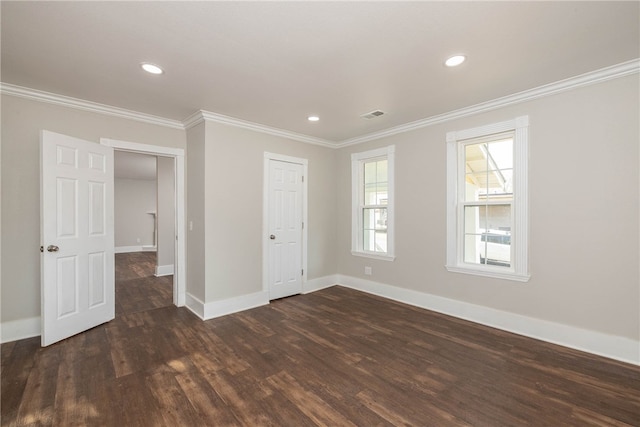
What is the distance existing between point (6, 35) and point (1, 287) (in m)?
2.44

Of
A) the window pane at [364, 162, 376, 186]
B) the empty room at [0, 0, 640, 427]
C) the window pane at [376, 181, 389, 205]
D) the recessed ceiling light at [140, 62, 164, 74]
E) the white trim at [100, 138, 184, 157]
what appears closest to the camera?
the empty room at [0, 0, 640, 427]

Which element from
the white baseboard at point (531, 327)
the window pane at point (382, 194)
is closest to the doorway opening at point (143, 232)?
the window pane at point (382, 194)

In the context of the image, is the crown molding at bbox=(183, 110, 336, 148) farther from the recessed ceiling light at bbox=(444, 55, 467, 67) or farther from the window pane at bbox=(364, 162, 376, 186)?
the recessed ceiling light at bbox=(444, 55, 467, 67)

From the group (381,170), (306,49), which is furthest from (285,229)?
(306,49)

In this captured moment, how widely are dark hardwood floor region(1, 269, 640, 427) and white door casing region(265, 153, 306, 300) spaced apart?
3.52ft

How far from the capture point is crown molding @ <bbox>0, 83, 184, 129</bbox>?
A: 9.59 ft

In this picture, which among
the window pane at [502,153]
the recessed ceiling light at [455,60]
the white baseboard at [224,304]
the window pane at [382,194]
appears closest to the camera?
the recessed ceiling light at [455,60]

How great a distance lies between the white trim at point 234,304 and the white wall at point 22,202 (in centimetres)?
175

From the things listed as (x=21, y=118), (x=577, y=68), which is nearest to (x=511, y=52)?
(x=577, y=68)

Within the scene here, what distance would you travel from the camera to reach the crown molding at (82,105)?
2.92m

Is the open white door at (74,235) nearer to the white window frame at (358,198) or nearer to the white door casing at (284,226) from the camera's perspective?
the white door casing at (284,226)

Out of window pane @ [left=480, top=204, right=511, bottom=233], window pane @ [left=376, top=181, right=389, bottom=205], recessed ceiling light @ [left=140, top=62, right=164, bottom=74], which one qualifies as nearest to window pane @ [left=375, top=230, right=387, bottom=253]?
window pane @ [left=376, top=181, right=389, bottom=205]

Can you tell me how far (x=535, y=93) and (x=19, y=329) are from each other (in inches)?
234

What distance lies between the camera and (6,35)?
2049mm
